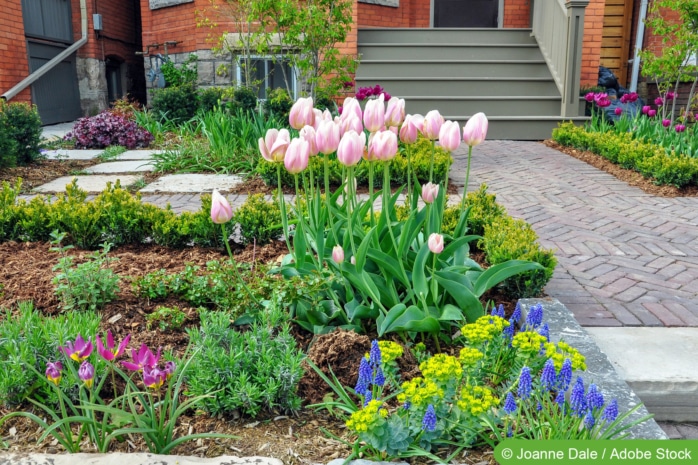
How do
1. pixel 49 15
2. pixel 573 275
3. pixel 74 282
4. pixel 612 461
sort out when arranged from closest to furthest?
pixel 612 461 < pixel 74 282 < pixel 573 275 < pixel 49 15

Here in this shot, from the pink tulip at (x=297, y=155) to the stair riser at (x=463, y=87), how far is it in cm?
842

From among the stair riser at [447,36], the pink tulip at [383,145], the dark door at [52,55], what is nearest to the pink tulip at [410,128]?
the pink tulip at [383,145]

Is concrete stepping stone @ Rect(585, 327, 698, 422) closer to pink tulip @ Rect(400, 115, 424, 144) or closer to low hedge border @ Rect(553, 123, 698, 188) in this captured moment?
pink tulip @ Rect(400, 115, 424, 144)

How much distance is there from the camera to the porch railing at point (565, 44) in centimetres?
897

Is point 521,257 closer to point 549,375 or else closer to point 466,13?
point 549,375

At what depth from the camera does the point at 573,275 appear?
3.62 metres

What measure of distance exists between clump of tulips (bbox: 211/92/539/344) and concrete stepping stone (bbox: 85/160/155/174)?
16.1 feet

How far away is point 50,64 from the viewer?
11.8 m

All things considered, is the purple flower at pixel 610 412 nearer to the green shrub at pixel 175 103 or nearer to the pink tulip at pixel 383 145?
the pink tulip at pixel 383 145

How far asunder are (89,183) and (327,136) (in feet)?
16.0

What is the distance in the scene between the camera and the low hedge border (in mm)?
5891

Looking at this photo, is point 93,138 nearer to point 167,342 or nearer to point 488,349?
point 167,342

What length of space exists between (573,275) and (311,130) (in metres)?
2.14

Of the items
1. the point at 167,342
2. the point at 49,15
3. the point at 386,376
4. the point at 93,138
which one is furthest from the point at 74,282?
the point at 49,15
